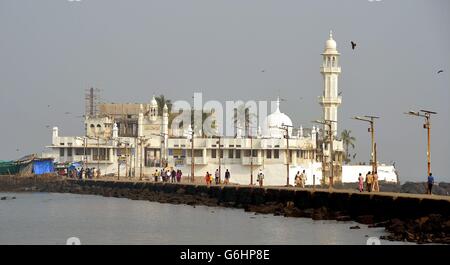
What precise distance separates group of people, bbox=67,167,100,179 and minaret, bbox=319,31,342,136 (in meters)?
24.8

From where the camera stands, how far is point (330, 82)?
117m

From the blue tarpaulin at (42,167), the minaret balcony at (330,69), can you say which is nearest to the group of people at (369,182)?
the minaret balcony at (330,69)

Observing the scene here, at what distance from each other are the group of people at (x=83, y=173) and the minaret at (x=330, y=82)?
24.8 meters

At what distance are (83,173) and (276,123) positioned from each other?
21.2 m

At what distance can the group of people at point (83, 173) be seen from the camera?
113 metres

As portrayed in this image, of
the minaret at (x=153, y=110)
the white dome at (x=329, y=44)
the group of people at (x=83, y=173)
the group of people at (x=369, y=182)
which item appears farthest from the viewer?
the minaret at (x=153, y=110)

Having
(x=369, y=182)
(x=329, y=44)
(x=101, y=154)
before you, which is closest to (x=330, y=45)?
(x=329, y=44)

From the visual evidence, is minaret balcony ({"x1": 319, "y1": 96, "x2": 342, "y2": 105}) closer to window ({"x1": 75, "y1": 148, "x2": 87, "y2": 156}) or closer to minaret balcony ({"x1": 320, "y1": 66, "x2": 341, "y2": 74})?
minaret balcony ({"x1": 320, "y1": 66, "x2": 341, "y2": 74})

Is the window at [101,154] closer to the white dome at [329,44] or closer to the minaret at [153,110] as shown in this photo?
the minaret at [153,110]

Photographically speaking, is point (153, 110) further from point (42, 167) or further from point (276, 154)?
point (276, 154)

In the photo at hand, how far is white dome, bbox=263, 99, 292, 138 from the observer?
390 feet
